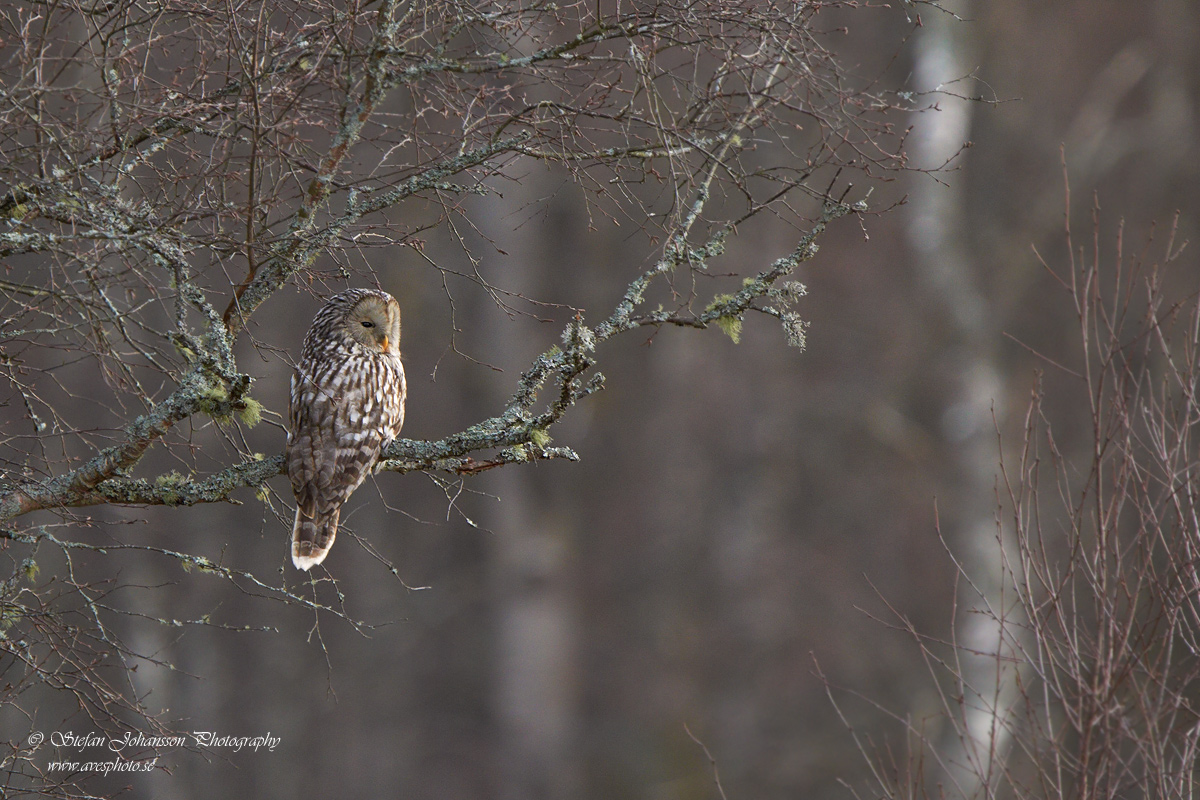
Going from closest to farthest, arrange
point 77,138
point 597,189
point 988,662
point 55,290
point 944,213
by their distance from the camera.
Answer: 1. point 55,290
2. point 77,138
3. point 597,189
4. point 988,662
5. point 944,213

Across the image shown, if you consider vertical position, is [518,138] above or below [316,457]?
above

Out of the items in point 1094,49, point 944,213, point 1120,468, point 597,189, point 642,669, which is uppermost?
point 1094,49

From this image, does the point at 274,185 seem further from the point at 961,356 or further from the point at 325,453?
the point at 961,356

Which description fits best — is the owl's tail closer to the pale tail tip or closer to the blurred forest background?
the pale tail tip

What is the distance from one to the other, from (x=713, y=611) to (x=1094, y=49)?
27.1 ft

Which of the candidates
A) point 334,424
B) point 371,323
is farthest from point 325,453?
point 371,323

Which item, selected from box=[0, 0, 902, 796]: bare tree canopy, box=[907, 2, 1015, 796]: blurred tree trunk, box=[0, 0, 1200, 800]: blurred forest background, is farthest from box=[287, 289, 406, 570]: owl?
box=[0, 0, 1200, 800]: blurred forest background

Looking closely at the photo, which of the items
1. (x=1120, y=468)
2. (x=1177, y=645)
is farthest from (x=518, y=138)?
(x=1177, y=645)

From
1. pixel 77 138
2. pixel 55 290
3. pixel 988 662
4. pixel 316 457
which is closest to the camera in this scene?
pixel 55 290

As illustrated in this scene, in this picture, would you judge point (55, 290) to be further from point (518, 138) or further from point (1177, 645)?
point (1177, 645)

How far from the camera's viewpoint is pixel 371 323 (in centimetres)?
564

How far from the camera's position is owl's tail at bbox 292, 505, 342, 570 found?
5293mm

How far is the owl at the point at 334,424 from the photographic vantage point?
524 centimetres

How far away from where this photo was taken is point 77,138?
13.7 feet
